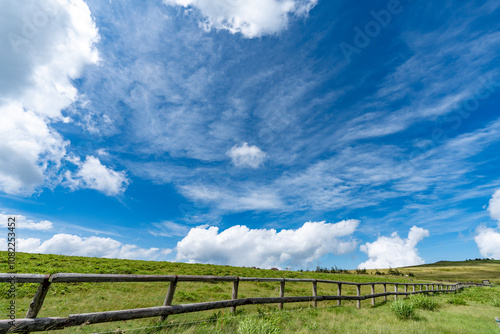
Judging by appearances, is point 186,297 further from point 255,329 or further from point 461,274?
point 461,274

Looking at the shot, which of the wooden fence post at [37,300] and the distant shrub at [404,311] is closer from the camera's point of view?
the wooden fence post at [37,300]

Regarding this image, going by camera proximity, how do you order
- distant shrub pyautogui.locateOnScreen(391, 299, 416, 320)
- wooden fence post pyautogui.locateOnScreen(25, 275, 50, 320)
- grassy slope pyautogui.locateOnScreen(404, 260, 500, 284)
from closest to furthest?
1. wooden fence post pyautogui.locateOnScreen(25, 275, 50, 320)
2. distant shrub pyautogui.locateOnScreen(391, 299, 416, 320)
3. grassy slope pyautogui.locateOnScreen(404, 260, 500, 284)

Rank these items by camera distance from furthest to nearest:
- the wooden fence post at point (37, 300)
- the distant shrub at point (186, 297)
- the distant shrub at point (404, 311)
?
the distant shrub at point (186, 297) < the distant shrub at point (404, 311) < the wooden fence post at point (37, 300)

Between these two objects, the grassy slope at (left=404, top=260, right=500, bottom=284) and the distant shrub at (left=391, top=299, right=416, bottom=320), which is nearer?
the distant shrub at (left=391, top=299, right=416, bottom=320)

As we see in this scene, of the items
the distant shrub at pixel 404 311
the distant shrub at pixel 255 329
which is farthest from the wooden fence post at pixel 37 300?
the distant shrub at pixel 404 311

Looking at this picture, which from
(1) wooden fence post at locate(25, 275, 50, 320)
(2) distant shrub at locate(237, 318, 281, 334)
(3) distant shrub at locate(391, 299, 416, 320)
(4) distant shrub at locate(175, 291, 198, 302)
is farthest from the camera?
(4) distant shrub at locate(175, 291, 198, 302)

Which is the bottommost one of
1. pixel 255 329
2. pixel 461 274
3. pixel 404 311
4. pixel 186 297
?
pixel 186 297

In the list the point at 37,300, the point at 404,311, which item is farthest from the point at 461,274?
the point at 37,300

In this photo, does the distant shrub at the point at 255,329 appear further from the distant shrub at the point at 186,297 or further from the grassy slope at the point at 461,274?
the grassy slope at the point at 461,274

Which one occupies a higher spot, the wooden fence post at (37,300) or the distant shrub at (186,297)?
the wooden fence post at (37,300)

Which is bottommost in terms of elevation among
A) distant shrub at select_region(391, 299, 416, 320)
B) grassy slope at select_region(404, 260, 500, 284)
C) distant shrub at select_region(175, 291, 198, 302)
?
distant shrub at select_region(175, 291, 198, 302)

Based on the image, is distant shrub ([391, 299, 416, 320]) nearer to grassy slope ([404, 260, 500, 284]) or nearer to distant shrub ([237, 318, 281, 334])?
distant shrub ([237, 318, 281, 334])

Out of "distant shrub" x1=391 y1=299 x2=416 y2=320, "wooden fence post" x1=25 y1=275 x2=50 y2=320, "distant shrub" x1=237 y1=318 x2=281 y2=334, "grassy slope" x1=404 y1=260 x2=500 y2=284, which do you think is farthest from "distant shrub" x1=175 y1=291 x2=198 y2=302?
"grassy slope" x1=404 y1=260 x2=500 y2=284

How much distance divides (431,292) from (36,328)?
103ft
